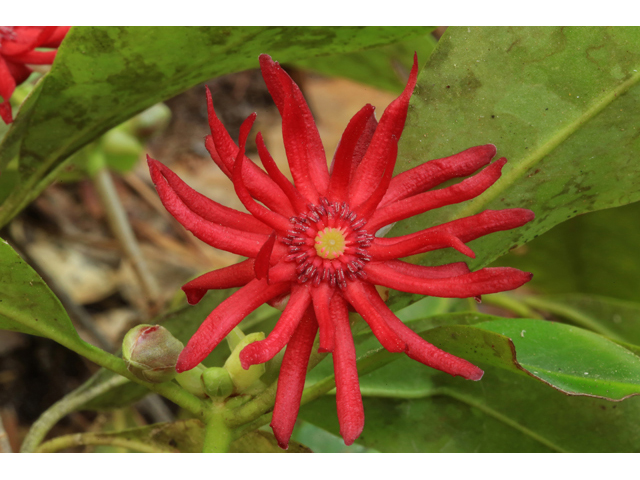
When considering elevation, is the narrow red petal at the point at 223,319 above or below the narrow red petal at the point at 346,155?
below

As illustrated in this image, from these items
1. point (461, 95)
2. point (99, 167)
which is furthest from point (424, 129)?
point (99, 167)

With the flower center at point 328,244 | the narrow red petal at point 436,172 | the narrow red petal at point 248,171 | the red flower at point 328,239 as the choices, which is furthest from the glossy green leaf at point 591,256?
the narrow red petal at point 248,171

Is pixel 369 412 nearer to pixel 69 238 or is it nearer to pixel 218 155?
pixel 218 155

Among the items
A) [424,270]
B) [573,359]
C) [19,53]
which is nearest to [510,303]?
[573,359]

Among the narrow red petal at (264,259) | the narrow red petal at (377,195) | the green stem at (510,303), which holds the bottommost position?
the narrow red petal at (264,259)

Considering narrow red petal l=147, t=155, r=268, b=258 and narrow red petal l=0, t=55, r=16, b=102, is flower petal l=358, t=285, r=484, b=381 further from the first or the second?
narrow red petal l=0, t=55, r=16, b=102

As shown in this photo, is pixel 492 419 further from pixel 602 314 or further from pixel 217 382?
pixel 602 314

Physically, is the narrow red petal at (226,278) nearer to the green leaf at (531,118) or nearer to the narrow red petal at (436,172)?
the narrow red petal at (436,172)
